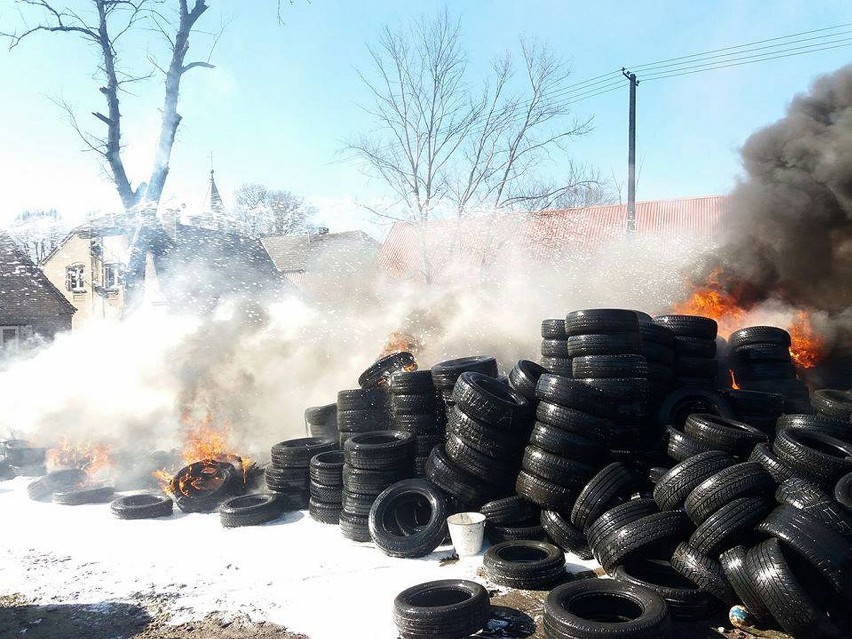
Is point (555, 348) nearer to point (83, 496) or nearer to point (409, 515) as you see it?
point (409, 515)

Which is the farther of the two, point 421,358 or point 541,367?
point 421,358

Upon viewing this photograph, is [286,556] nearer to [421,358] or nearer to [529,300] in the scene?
[421,358]

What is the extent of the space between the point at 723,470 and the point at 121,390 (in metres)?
15.1

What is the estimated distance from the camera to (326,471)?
9.88 meters

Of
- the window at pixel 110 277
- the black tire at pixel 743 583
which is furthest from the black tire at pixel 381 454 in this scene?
the window at pixel 110 277

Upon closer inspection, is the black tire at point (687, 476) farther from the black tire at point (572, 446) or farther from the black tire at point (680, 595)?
the black tire at point (572, 446)

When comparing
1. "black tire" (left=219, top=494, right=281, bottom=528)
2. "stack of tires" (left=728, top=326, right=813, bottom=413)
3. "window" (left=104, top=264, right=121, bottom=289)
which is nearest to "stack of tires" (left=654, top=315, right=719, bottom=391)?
"stack of tires" (left=728, top=326, right=813, bottom=413)

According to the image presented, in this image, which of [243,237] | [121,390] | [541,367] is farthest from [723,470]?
[243,237]

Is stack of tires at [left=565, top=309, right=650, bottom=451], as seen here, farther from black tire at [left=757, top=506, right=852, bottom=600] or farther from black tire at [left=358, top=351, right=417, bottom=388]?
black tire at [left=358, top=351, right=417, bottom=388]

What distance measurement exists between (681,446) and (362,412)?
572 centimetres

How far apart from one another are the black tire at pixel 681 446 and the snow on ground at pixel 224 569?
1.92 meters

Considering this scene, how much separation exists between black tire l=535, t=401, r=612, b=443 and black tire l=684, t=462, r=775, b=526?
158 centimetres

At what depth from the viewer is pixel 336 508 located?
963 centimetres

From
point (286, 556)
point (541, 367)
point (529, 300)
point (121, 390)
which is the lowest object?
point (286, 556)
